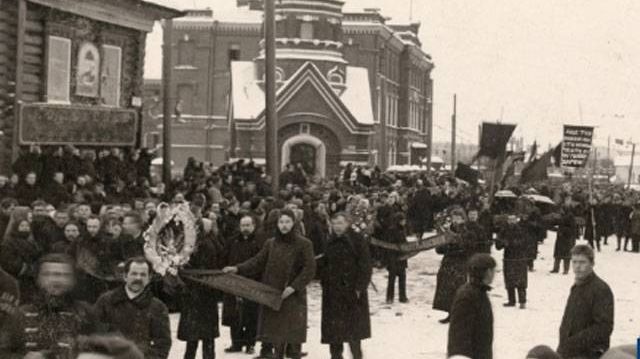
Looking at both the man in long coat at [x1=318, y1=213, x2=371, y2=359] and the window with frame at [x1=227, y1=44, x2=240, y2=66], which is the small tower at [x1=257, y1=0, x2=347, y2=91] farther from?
the man in long coat at [x1=318, y1=213, x2=371, y2=359]

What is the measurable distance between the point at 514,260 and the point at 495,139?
6.09 meters

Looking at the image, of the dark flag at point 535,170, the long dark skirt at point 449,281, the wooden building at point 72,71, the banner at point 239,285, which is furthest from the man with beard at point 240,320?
the dark flag at point 535,170

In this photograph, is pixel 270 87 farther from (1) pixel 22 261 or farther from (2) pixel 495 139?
(1) pixel 22 261

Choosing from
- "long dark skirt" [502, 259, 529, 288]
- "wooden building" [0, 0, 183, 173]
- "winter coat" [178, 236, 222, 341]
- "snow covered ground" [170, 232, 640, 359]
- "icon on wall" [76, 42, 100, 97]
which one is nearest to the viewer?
"winter coat" [178, 236, 222, 341]

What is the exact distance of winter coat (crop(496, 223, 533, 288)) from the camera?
1580 cm

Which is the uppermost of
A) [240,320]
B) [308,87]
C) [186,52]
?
[186,52]

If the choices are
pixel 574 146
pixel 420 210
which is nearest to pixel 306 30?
pixel 420 210

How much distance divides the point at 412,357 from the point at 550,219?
11905mm

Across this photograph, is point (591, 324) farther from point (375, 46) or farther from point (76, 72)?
point (375, 46)

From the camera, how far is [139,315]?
6395 mm

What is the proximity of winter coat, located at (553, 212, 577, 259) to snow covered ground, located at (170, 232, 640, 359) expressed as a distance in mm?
479

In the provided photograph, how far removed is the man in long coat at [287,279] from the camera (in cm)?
972

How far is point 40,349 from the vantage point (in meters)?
6.20

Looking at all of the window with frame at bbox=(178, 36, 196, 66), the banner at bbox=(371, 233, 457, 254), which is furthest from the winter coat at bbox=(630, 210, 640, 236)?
the window with frame at bbox=(178, 36, 196, 66)
